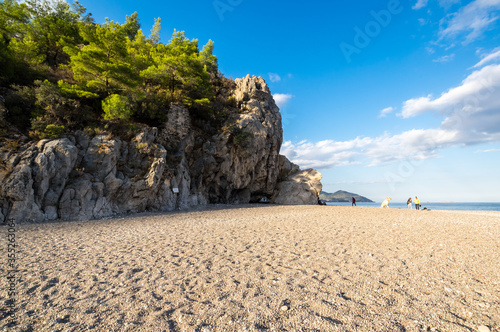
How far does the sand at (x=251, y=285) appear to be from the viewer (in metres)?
3.42

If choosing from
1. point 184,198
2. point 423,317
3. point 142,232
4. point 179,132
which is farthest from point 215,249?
point 179,132

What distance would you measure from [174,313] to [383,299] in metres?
3.99

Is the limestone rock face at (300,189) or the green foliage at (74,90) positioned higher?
the green foliage at (74,90)

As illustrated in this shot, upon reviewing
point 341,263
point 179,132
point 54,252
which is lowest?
point 54,252

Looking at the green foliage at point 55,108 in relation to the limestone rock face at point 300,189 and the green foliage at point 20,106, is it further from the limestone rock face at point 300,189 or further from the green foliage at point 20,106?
the limestone rock face at point 300,189

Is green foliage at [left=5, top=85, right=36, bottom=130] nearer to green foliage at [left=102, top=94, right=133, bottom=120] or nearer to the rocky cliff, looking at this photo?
the rocky cliff

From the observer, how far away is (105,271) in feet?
17.6

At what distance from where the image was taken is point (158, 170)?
18422mm

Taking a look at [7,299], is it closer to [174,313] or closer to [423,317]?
[174,313]

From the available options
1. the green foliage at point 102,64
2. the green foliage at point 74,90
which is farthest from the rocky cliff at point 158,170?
the green foliage at point 102,64

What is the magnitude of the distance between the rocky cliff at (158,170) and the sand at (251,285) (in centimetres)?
558

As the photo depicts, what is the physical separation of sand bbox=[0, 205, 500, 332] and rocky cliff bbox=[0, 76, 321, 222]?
558cm

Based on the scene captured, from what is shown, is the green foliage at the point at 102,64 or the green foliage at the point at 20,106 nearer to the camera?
the green foliage at the point at 20,106

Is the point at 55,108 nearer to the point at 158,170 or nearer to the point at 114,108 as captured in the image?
the point at 114,108
